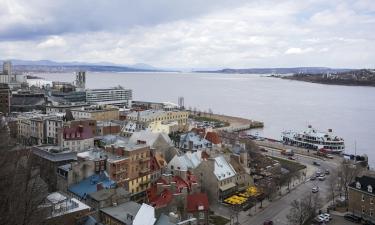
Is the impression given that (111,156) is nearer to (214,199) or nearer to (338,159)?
(214,199)

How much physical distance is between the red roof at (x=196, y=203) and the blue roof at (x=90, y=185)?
5.22m

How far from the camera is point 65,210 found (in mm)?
22047

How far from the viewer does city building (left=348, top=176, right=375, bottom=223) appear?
29656 millimetres

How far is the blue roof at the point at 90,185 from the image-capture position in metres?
27.6

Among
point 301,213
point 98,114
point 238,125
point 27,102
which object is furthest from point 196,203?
point 27,102

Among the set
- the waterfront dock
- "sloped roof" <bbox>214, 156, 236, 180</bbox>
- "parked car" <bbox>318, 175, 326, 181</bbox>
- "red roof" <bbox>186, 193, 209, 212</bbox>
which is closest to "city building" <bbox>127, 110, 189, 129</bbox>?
the waterfront dock

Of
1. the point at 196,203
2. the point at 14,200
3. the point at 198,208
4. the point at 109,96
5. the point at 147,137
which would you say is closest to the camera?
the point at 14,200

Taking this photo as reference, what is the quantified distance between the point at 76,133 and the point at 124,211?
19475mm

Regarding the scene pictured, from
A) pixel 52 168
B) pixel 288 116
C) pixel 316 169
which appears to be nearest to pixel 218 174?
A: pixel 52 168

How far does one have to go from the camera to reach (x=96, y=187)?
91.2 feet

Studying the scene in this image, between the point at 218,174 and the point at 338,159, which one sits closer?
the point at 218,174

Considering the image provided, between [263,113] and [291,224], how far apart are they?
8251 centimetres

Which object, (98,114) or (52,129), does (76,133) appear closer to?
(52,129)

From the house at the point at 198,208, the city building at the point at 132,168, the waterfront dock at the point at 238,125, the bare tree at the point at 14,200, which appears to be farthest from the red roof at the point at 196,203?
the waterfront dock at the point at 238,125
